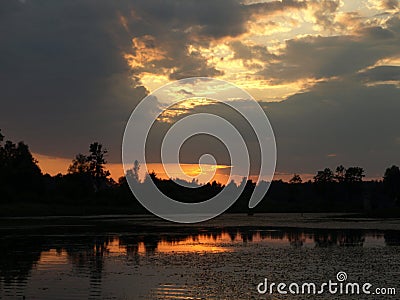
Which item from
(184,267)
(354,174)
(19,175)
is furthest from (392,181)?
(184,267)

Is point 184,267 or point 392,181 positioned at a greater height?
point 392,181

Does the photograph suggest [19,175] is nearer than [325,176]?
Yes

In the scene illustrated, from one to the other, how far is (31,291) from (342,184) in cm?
18253

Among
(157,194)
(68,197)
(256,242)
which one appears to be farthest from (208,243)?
(157,194)

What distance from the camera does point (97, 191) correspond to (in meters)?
146

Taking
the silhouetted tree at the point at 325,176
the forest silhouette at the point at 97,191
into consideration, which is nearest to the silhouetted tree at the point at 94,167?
the forest silhouette at the point at 97,191

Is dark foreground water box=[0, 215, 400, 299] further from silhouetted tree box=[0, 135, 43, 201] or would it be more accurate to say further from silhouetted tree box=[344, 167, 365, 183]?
silhouetted tree box=[344, 167, 365, 183]

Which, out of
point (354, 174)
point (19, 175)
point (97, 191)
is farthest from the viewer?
point (354, 174)

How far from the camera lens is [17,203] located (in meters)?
106

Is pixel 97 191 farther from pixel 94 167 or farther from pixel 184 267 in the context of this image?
pixel 184 267

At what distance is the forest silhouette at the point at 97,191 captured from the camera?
113188 mm

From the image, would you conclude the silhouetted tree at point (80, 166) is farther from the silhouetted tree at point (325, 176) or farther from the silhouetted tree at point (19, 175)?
the silhouetted tree at point (325, 176)

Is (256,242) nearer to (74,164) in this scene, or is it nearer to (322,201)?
(74,164)

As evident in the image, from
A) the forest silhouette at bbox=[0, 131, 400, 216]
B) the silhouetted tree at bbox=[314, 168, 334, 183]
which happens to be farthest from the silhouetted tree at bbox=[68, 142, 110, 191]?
the silhouetted tree at bbox=[314, 168, 334, 183]
